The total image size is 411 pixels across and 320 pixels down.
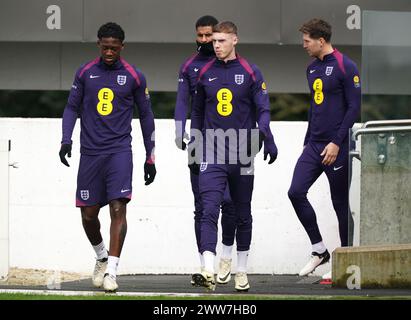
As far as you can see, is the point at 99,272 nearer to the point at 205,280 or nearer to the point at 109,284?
the point at 109,284

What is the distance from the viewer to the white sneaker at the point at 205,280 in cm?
1266

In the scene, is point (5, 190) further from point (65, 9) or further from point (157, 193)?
point (65, 9)

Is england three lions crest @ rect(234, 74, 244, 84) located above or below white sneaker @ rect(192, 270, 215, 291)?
above

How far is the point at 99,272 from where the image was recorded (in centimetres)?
1372

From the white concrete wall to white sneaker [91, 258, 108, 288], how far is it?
1902 millimetres

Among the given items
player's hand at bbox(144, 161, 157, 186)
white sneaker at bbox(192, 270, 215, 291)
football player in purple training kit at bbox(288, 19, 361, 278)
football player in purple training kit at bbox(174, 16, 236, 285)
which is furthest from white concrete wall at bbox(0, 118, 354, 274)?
white sneaker at bbox(192, 270, 215, 291)

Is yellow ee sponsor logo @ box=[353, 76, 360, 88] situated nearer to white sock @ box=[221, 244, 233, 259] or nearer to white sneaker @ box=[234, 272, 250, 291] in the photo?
white sock @ box=[221, 244, 233, 259]

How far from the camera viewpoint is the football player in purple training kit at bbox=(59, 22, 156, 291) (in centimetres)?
1328

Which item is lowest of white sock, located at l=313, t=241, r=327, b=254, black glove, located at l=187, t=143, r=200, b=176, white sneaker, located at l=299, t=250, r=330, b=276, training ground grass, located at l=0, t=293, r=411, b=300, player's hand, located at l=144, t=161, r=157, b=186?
training ground grass, located at l=0, t=293, r=411, b=300

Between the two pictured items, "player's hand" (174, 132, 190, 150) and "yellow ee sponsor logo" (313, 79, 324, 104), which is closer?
"player's hand" (174, 132, 190, 150)

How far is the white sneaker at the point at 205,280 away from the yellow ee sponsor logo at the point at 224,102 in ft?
4.41

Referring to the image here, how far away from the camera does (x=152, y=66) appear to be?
18453mm

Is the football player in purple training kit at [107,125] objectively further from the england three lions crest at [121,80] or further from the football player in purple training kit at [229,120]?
the football player in purple training kit at [229,120]

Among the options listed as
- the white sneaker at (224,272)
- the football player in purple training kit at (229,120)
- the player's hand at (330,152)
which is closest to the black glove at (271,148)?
the football player in purple training kit at (229,120)
